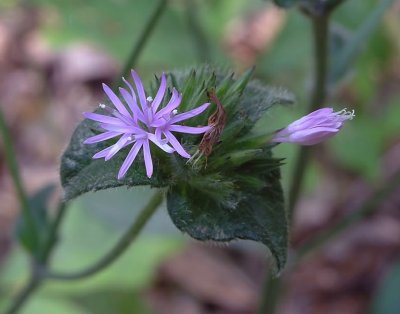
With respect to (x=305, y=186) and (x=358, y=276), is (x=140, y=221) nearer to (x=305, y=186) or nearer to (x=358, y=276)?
(x=305, y=186)

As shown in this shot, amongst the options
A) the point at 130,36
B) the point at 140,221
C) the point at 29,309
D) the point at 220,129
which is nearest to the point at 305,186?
the point at 130,36

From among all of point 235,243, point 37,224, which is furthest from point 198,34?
point 37,224

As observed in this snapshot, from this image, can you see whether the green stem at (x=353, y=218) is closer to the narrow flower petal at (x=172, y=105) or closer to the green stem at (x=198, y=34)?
the green stem at (x=198, y=34)

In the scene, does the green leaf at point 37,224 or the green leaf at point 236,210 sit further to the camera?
the green leaf at point 37,224

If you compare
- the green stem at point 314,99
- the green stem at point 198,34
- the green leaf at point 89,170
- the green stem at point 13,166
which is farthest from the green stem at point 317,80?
the green stem at point 198,34

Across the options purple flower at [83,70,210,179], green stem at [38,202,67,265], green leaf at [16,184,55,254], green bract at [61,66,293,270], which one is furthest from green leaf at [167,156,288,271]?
green leaf at [16,184,55,254]

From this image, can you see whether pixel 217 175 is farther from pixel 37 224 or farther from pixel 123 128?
pixel 37 224
